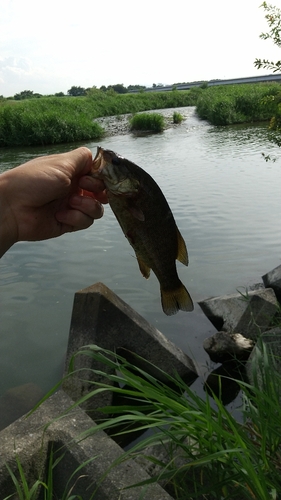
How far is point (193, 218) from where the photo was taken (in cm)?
1091

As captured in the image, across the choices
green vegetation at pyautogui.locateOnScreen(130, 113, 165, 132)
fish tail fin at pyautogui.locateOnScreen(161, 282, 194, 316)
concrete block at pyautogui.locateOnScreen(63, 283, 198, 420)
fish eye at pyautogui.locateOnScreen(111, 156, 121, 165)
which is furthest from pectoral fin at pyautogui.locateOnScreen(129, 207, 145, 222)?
green vegetation at pyautogui.locateOnScreen(130, 113, 165, 132)

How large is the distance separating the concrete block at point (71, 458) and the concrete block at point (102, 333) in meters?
1.28

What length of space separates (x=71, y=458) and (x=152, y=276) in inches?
214

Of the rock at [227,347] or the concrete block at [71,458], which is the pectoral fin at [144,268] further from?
the rock at [227,347]

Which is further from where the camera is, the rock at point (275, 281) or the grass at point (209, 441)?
the rock at point (275, 281)

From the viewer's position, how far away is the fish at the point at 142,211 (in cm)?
224

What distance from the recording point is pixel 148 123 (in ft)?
105

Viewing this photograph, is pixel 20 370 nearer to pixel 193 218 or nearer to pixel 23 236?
pixel 23 236

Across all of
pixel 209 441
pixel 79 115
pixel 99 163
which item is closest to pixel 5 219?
pixel 99 163

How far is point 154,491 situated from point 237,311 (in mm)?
3587

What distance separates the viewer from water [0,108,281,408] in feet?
20.4

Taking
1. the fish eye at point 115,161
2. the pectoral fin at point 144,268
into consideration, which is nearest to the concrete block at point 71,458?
the pectoral fin at point 144,268

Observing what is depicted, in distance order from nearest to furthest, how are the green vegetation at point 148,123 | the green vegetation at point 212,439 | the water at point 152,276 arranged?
the green vegetation at point 212,439 → the water at point 152,276 → the green vegetation at point 148,123

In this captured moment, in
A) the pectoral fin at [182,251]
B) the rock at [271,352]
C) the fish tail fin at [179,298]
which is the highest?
the pectoral fin at [182,251]
